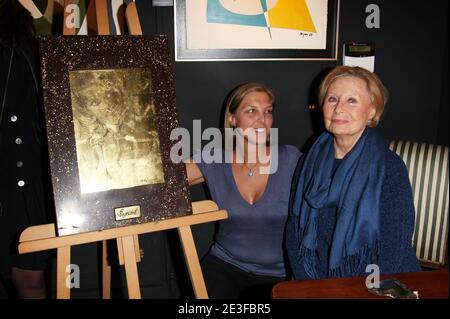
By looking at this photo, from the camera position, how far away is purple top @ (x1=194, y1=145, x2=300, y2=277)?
1784 mm

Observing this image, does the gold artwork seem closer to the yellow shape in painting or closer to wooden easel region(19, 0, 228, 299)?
wooden easel region(19, 0, 228, 299)

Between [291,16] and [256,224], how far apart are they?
1.18 meters

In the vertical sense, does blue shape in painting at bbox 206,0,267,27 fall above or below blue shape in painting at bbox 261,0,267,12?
below

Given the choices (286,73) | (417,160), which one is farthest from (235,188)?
(417,160)

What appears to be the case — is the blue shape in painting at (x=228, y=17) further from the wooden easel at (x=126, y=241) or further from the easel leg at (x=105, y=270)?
the easel leg at (x=105, y=270)

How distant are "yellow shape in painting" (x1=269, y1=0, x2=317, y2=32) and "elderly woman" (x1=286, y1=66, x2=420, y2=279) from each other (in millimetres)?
581

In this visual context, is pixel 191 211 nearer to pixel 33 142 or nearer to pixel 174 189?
pixel 174 189

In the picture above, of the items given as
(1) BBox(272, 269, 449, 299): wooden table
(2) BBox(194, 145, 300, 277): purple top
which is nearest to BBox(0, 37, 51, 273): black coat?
(2) BBox(194, 145, 300, 277): purple top

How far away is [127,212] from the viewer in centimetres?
139

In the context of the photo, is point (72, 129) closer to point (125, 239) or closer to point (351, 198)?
point (125, 239)

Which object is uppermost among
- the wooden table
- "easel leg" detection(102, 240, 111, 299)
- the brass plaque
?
the brass plaque

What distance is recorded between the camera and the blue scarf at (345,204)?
1548 mm

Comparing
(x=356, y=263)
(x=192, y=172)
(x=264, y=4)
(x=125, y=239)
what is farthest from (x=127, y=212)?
(x=264, y=4)

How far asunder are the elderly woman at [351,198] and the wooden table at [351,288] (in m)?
0.32
